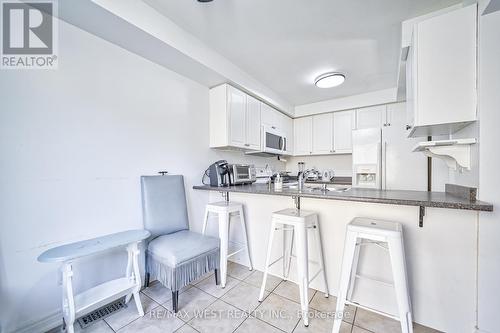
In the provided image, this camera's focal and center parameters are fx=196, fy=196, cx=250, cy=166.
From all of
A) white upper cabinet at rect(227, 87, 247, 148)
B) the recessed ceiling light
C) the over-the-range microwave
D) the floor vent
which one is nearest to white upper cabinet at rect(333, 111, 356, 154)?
the over-the-range microwave

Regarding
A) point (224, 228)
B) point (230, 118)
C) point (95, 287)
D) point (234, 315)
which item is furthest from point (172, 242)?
point (230, 118)

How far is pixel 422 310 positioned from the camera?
1385mm

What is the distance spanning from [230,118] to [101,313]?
7.38ft

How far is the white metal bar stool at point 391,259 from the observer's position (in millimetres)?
1124

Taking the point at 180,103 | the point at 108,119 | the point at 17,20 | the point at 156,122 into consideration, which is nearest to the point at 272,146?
the point at 180,103

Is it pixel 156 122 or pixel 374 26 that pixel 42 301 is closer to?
pixel 156 122

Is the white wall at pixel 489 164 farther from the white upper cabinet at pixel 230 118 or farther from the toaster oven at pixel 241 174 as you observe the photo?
the white upper cabinet at pixel 230 118

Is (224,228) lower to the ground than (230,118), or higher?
lower

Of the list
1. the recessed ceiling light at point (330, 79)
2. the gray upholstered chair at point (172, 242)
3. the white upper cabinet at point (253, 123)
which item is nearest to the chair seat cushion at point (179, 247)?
the gray upholstered chair at point (172, 242)

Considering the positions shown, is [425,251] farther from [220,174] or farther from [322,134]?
[322,134]

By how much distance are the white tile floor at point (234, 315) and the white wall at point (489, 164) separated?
46 cm

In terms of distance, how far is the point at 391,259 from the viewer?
1181 millimetres

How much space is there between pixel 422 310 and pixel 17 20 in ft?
11.4

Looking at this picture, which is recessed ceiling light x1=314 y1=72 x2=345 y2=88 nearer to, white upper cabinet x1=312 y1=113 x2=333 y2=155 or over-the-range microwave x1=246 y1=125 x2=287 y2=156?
over-the-range microwave x1=246 y1=125 x2=287 y2=156
